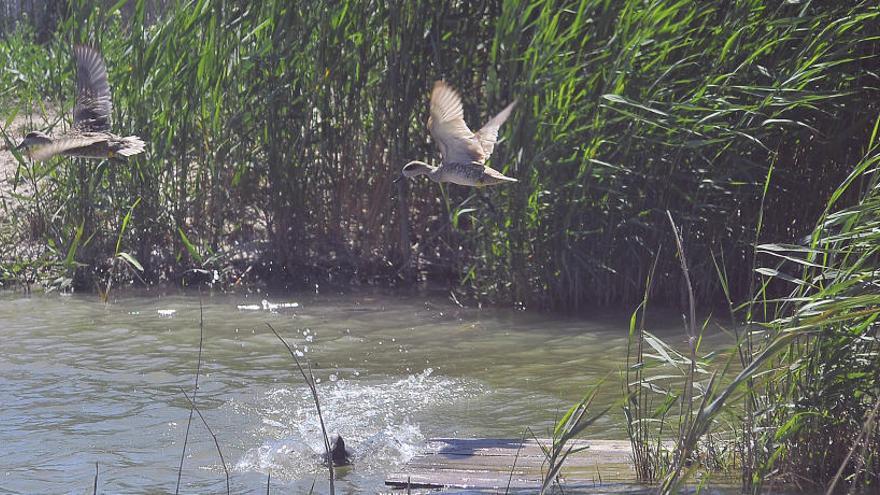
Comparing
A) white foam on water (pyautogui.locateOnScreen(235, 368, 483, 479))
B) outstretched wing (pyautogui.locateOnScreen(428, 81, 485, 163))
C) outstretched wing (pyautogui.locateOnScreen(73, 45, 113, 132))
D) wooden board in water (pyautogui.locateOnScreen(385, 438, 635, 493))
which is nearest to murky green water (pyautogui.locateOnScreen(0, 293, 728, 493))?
white foam on water (pyautogui.locateOnScreen(235, 368, 483, 479))

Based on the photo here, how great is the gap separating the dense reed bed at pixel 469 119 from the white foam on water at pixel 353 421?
1784 millimetres

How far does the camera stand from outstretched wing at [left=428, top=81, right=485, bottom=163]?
6551 mm

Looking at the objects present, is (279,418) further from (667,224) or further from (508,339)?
(667,224)

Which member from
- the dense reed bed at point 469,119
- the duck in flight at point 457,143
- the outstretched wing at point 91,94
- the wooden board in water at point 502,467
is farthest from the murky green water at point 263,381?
the outstretched wing at point 91,94

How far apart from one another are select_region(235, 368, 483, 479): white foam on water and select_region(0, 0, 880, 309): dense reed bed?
1.78 metres

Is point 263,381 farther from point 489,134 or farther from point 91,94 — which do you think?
point 91,94

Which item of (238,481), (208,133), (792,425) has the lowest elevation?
→ (238,481)

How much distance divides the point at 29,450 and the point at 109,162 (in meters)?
3.79

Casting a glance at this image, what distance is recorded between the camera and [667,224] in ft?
24.6

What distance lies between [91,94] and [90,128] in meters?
0.29

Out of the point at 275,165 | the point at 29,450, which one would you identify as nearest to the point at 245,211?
the point at 275,165

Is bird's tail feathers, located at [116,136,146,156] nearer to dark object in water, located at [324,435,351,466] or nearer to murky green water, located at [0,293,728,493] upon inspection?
murky green water, located at [0,293,728,493]

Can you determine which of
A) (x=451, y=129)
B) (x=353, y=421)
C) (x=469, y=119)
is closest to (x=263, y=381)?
(x=353, y=421)

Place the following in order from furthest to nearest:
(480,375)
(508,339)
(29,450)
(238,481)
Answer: (508,339)
(480,375)
(29,450)
(238,481)
